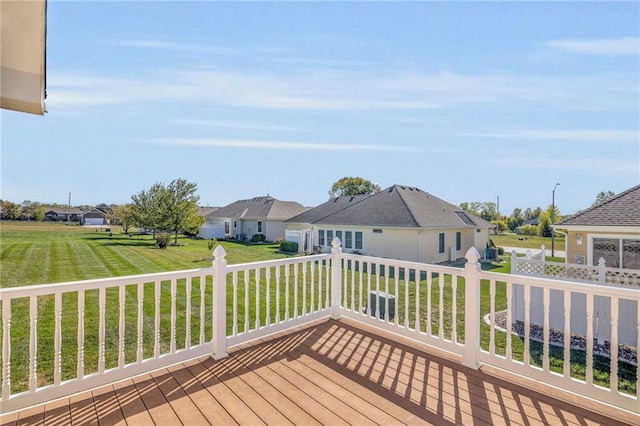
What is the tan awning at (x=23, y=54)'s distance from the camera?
1596 millimetres

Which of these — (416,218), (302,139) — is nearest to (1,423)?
(416,218)

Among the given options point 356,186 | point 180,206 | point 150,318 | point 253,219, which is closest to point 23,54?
point 150,318

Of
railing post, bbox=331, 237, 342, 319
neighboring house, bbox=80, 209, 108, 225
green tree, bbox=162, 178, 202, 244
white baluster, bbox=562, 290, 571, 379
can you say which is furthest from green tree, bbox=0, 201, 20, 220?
white baluster, bbox=562, 290, 571, 379

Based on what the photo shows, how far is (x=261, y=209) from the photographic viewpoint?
2869 centimetres

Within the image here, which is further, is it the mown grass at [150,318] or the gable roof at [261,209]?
the gable roof at [261,209]

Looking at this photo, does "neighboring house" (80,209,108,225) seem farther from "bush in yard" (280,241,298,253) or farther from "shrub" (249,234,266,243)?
"bush in yard" (280,241,298,253)

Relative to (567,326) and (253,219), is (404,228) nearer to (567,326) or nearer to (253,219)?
(567,326)

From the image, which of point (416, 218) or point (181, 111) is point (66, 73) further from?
point (416, 218)

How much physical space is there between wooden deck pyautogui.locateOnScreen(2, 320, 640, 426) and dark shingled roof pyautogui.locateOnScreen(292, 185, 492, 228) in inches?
502

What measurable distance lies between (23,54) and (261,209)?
27204mm

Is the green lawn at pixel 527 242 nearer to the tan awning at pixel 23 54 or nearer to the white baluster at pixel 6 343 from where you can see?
the white baluster at pixel 6 343

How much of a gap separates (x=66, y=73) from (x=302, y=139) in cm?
1295

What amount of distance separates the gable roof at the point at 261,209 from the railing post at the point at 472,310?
957 inches

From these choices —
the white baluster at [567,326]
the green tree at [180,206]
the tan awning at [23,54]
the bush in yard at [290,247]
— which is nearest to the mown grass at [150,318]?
the white baluster at [567,326]
